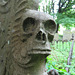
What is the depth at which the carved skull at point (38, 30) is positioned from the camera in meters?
0.77

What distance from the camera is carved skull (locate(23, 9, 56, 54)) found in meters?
0.77

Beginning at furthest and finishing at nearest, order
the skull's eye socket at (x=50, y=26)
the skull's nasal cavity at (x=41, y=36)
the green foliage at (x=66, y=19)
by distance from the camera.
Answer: the green foliage at (x=66, y=19), the skull's eye socket at (x=50, y=26), the skull's nasal cavity at (x=41, y=36)

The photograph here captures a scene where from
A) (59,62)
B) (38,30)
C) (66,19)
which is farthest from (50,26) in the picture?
(66,19)

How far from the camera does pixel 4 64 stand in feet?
3.17

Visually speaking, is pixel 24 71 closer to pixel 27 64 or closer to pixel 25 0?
pixel 27 64

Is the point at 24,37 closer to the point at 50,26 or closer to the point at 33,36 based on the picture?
the point at 33,36

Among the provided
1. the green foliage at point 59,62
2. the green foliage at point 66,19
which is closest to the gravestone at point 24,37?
the green foliage at point 59,62

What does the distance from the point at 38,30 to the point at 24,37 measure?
153 millimetres

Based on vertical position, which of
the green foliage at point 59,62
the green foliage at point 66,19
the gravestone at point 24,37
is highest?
the green foliage at point 66,19

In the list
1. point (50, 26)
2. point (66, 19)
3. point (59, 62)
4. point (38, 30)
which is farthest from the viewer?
point (66, 19)

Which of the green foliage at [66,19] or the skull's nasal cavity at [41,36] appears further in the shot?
the green foliage at [66,19]

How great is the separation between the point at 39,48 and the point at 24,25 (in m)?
0.25

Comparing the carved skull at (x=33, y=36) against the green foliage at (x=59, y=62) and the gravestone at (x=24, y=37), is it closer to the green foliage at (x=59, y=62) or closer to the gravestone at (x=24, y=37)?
the gravestone at (x=24, y=37)

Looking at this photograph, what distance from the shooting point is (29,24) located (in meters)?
0.85
